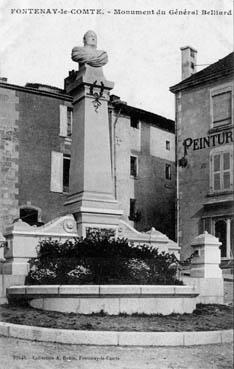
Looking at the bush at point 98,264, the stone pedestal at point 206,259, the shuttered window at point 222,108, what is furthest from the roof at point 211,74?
the bush at point 98,264

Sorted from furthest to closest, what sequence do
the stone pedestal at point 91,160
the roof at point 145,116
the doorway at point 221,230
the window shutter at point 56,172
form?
1. the roof at point 145,116
2. the window shutter at point 56,172
3. the doorway at point 221,230
4. the stone pedestal at point 91,160

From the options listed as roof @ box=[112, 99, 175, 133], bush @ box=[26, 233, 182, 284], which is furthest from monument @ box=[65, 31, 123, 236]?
roof @ box=[112, 99, 175, 133]

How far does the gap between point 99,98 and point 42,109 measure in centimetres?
1178

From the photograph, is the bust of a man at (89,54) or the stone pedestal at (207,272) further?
the bust of a man at (89,54)

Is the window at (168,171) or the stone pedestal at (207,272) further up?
the window at (168,171)

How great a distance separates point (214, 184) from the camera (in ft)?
71.3

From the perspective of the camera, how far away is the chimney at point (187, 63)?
2414 cm

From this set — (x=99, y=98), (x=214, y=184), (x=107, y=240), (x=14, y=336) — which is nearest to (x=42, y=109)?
(x=214, y=184)

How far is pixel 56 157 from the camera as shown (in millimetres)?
23750

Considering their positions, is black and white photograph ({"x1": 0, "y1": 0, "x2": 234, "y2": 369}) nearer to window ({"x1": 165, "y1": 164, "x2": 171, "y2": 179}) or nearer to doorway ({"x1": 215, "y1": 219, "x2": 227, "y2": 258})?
doorway ({"x1": 215, "y1": 219, "x2": 227, "y2": 258})

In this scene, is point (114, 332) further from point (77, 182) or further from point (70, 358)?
point (77, 182)

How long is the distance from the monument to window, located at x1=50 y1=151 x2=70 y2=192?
11413 millimetres

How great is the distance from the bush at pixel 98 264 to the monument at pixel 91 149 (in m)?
1.00

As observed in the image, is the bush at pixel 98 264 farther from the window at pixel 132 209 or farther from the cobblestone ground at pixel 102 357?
the window at pixel 132 209
